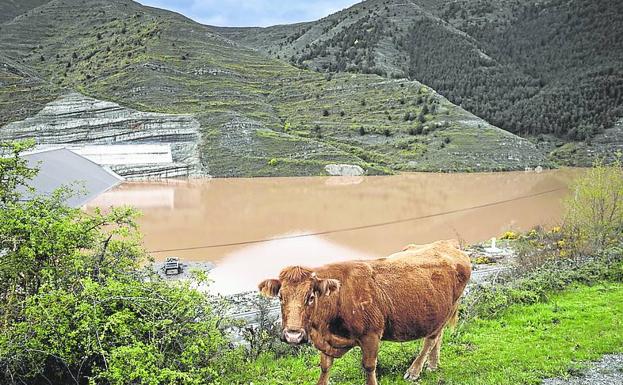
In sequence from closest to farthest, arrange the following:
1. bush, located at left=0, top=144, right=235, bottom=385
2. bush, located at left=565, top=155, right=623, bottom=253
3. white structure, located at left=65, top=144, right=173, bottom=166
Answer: bush, located at left=0, top=144, right=235, bottom=385
bush, located at left=565, top=155, right=623, bottom=253
white structure, located at left=65, top=144, right=173, bottom=166

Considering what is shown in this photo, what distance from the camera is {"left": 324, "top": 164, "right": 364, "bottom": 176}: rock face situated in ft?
182

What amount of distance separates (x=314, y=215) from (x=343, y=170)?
21498 mm

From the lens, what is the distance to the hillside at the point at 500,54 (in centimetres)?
9038

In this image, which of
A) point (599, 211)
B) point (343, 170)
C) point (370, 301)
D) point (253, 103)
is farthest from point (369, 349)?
point (253, 103)

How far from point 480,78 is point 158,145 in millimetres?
79212

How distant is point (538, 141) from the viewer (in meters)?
84.0

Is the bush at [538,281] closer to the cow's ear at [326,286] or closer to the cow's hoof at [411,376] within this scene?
the cow's hoof at [411,376]

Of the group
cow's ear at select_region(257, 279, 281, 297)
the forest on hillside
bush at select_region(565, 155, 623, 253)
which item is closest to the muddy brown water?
bush at select_region(565, 155, 623, 253)

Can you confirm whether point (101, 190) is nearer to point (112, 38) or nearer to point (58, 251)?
point (58, 251)

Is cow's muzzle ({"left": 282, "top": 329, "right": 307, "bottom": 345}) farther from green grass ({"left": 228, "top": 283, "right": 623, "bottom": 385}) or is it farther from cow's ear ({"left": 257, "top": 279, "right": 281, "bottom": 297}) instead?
green grass ({"left": 228, "top": 283, "right": 623, "bottom": 385})

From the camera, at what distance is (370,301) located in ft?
19.3

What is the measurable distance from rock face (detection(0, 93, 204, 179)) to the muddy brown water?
6331mm

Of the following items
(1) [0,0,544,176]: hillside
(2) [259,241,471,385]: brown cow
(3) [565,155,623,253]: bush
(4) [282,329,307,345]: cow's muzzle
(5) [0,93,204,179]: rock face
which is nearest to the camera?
(4) [282,329,307,345]: cow's muzzle

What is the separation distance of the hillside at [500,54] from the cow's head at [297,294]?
87.8m
